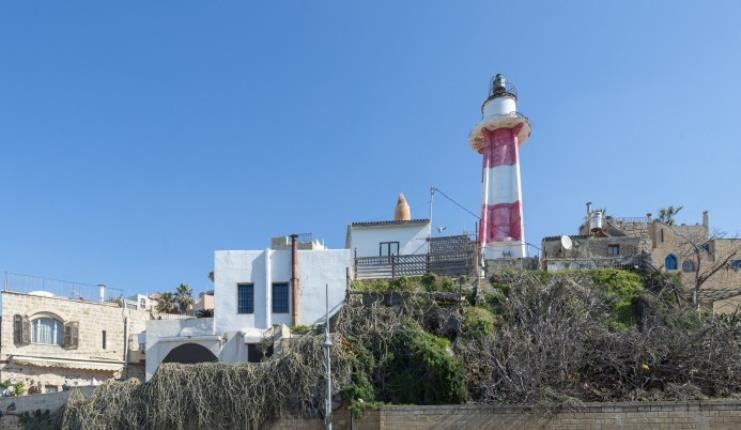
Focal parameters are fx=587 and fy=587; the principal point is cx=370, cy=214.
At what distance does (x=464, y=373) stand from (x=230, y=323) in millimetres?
9722

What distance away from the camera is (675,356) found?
1555 centimetres

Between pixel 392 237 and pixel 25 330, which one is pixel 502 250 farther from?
pixel 25 330

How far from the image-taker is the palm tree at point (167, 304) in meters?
37.8

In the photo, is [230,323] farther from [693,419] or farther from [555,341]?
[693,419]

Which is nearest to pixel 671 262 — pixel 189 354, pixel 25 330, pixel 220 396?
pixel 189 354

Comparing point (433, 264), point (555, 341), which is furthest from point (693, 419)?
point (433, 264)

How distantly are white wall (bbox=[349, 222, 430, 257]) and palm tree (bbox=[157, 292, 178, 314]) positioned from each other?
17928 mm

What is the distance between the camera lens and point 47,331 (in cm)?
2695

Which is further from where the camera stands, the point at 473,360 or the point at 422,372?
the point at 473,360

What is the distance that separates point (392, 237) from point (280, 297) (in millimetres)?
5783

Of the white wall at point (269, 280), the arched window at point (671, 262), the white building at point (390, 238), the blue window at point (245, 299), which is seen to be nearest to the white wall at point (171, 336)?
the white wall at point (269, 280)

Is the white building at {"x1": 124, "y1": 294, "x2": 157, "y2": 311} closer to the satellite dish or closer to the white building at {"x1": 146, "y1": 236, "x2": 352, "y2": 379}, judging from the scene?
the white building at {"x1": 146, "y1": 236, "x2": 352, "y2": 379}

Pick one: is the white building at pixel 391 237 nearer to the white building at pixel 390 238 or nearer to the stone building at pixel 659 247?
the white building at pixel 390 238

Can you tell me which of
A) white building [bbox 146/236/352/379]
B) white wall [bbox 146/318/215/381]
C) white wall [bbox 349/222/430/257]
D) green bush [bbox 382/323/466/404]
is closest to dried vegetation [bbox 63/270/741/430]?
green bush [bbox 382/323/466/404]
